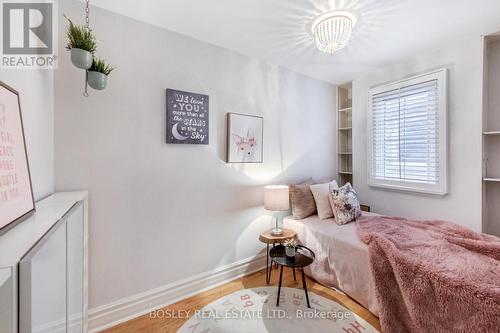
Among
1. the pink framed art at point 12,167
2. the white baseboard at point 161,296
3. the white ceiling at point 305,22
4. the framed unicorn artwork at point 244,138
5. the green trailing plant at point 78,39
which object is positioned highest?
the white ceiling at point 305,22

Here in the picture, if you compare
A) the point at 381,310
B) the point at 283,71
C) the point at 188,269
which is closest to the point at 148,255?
the point at 188,269

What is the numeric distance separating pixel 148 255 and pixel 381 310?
189 cm

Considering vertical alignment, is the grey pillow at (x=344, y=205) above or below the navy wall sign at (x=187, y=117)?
below

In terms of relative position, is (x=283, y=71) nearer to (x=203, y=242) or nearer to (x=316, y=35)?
(x=316, y=35)

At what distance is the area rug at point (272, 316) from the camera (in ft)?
5.46

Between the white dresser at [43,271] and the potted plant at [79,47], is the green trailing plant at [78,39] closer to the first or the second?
the potted plant at [79,47]

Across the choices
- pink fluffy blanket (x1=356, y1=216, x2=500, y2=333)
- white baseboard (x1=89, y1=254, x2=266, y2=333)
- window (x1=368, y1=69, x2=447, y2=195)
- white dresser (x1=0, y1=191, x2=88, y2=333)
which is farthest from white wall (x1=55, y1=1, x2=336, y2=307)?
window (x1=368, y1=69, x2=447, y2=195)

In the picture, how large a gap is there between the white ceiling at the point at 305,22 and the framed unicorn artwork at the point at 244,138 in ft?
2.45

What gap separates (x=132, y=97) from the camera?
182 centimetres

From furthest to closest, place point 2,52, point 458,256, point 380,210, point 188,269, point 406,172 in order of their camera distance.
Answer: point 380,210 < point 406,172 < point 188,269 < point 458,256 < point 2,52

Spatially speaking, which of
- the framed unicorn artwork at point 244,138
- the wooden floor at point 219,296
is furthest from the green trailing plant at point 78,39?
the wooden floor at point 219,296

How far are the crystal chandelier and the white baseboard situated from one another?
232 centimetres

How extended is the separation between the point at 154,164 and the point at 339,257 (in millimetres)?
1910

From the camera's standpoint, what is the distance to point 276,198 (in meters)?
2.35
